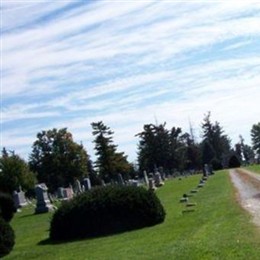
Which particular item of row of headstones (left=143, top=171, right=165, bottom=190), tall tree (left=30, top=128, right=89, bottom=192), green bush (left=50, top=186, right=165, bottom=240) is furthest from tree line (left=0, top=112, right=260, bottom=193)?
green bush (left=50, top=186, right=165, bottom=240)

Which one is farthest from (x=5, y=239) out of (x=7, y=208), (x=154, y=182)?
(x=154, y=182)

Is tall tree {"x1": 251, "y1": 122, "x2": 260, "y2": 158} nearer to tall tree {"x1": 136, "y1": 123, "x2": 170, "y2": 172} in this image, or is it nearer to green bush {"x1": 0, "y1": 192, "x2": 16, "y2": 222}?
tall tree {"x1": 136, "y1": 123, "x2": 170, "y2": 172}

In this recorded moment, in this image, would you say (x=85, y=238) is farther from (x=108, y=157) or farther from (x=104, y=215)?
(x=108, y=157)

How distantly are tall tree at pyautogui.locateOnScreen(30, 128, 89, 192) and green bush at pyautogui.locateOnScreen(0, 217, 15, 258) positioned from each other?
2860 inches

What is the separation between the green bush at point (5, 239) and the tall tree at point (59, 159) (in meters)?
72.6

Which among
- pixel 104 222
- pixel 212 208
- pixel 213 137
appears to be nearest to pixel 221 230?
pixel 104 222

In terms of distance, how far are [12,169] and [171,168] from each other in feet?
184

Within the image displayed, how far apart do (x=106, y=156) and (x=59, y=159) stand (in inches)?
285

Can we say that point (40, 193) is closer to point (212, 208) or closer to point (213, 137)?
point (212, 208)

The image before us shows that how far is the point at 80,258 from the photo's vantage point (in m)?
14.9

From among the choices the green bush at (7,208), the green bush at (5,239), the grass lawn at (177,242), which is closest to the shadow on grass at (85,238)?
the grass lawn at (177,242)

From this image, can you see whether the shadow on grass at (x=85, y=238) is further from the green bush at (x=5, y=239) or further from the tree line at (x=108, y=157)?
the tree line at (x=108, y=157)

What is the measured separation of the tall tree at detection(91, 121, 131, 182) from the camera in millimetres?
93312

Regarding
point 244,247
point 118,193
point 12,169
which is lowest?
point 244,247
